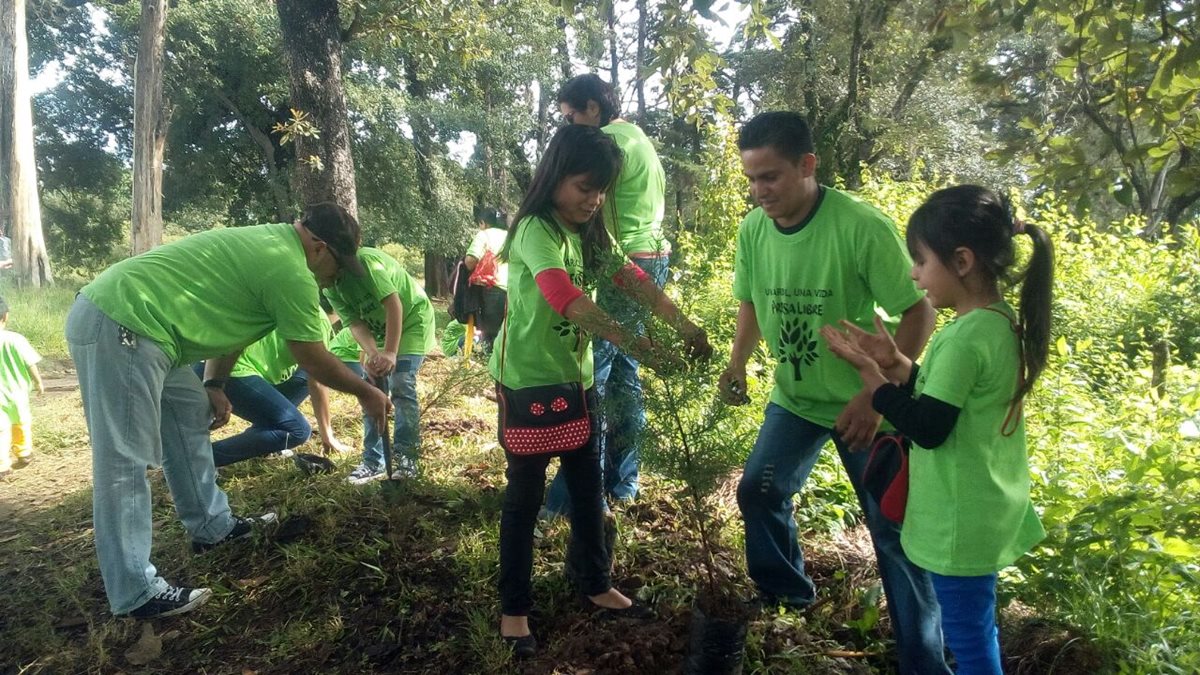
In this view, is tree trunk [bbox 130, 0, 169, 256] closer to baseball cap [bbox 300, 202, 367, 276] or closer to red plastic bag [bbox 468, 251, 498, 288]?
red plastic bag [bbox 468, 251, 498, 288]

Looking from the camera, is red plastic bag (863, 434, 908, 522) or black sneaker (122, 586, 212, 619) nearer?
red plastic bag (863, 434, 908, 522)

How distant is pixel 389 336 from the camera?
3701 mm

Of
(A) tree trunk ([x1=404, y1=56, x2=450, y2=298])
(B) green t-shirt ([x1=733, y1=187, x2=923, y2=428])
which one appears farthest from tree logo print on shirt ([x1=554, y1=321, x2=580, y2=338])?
(A) tree trunk ([x1=404, y1=56, x2=450, y2=298])

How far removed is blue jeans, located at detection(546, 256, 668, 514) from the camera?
215 cm

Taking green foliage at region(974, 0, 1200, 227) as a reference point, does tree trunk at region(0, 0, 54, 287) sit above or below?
above

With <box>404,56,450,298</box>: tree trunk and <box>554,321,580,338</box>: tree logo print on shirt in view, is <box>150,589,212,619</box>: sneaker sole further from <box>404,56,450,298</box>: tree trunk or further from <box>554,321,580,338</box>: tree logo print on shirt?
<box>404,56,450,298</box>: tree trunk

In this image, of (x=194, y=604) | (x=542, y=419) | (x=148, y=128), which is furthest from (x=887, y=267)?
(x=148, y=128)

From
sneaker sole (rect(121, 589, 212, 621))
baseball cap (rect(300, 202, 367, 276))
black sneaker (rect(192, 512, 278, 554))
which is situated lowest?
sneaker sole (rect(121, 589, 212, 621))

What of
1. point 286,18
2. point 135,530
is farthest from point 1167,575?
point 286,18

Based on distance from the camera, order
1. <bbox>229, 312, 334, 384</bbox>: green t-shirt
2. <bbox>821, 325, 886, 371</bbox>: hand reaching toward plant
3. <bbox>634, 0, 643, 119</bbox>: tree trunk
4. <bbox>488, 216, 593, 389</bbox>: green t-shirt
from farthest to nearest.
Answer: <bbox>634, 0, 643, 119</bbox>: tree trunk
<bbox>229, 312, 334, 384</bbox>: green t-shirt
<bbox>488, 216, 593, 389</bbox>: green t-shirt
<bbox>821, 325, 886, 371</bbox>: hand reaching toward plant

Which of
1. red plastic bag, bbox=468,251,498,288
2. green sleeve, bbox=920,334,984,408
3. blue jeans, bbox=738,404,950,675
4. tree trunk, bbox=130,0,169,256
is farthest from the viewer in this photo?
tree trunk, bbox=130,0,169,256

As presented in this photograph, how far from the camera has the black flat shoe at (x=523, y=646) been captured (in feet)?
7.86

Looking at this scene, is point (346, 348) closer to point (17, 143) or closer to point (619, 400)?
point (619, 400)

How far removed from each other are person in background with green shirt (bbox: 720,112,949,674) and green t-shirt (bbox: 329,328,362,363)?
259 centimetres
